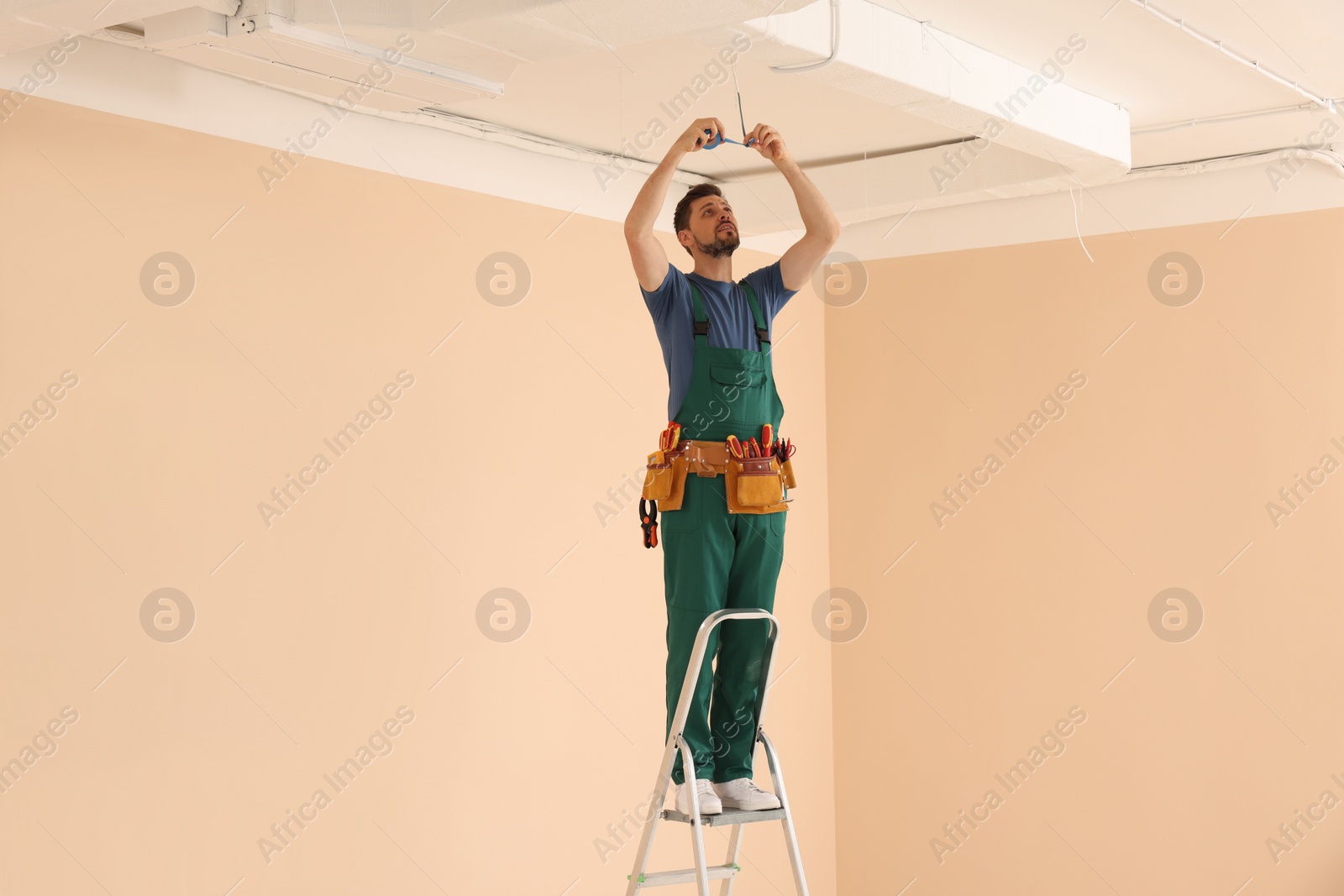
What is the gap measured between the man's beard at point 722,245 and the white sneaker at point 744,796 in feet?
3.92

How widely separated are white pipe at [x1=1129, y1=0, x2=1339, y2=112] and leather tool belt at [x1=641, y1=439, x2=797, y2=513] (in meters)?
1.63

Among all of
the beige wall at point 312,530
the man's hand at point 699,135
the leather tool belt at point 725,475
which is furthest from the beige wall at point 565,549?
the man's hand at point 699,135

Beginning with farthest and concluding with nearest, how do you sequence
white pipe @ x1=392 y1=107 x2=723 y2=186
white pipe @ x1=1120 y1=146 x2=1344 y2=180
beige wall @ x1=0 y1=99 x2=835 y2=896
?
white pipe @ x1=1120 y1=146 x2=1344 y2=180 < white pipe @ x1=392 y1=107 x2=723 y2=186 < beige wall @ x1=0 y1=99 x2=835 y2=896

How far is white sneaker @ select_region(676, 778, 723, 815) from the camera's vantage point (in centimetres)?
271

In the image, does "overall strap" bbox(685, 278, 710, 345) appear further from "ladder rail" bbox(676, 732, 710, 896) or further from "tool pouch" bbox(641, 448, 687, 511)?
"ladder rail" bbox(676, 732, 710, 896)

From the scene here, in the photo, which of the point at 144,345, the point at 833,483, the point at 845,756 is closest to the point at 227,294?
the point at 144,345

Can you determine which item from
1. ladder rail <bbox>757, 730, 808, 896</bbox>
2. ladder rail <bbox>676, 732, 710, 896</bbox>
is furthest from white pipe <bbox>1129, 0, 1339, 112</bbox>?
ladder rail <bbox>676, 732, 710, 896</bbox>

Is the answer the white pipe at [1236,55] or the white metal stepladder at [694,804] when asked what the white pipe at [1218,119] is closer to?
the white pipe at [1236,55]

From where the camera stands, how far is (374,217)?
13.5ft

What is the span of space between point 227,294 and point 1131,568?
354cm

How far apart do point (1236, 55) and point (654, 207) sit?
2015mm

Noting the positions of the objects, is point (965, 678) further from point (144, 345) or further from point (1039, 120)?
point (144, 345)

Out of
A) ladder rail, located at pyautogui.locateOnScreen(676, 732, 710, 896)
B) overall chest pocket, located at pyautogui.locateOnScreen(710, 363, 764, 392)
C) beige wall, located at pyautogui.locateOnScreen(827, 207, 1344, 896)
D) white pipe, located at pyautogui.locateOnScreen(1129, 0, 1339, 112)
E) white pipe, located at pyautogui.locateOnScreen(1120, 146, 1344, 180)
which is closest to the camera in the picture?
ladder rail, located at pyautogui.locateOnScreen(676, 732, 710, 896)

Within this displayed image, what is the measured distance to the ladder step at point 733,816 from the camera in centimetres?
267
